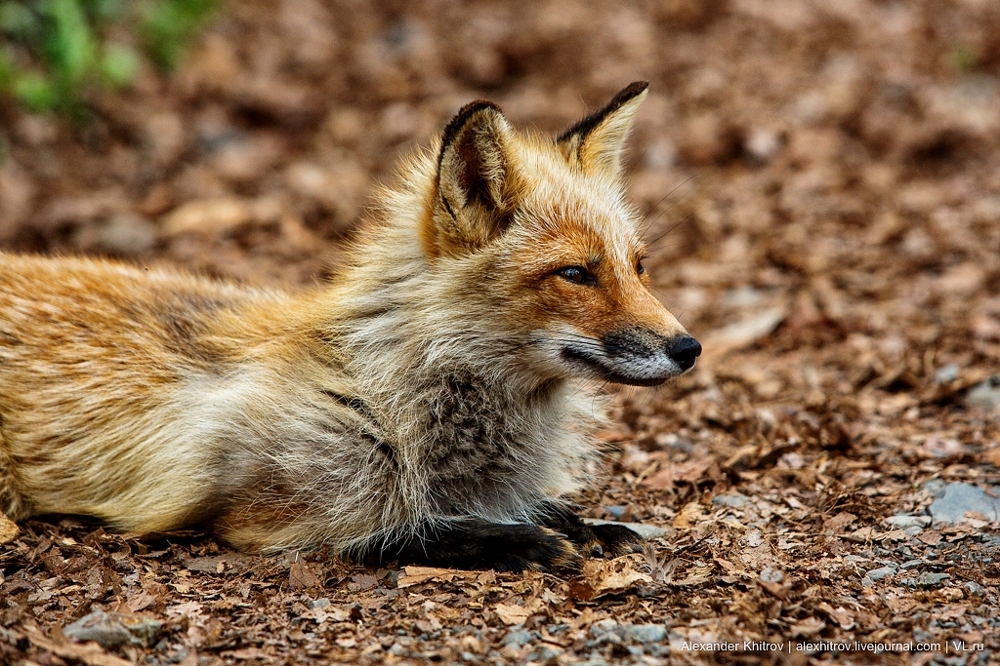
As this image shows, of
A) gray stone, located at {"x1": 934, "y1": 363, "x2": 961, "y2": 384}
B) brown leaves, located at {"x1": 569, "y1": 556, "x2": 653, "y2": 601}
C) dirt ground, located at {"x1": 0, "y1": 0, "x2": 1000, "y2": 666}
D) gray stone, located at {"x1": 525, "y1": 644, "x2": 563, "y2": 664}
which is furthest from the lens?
gray stone, located at {"x1": 934, "y1": 363, "x2": 961, "y2": 384}

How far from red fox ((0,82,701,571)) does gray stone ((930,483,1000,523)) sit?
1.98m

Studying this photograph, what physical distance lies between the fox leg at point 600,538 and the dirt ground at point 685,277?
0.58 ft

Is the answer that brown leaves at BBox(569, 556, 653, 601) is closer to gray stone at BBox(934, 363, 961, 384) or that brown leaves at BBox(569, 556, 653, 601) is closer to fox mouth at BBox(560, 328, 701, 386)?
fox mouth at BBox(560, 328, 701, 386)

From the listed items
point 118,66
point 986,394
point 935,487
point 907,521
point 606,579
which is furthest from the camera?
point 118,66

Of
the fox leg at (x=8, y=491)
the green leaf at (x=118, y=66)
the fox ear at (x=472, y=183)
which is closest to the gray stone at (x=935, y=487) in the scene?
the fox ear at (x=472, y=183)

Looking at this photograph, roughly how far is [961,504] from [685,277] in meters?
5.18

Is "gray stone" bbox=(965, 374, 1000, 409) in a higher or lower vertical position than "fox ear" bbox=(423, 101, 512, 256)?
lower

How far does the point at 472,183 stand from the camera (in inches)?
221

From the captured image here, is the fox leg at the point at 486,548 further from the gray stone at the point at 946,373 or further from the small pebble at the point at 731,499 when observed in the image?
the gray stone at the point at 946,373

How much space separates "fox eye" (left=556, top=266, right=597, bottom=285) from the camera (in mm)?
5473

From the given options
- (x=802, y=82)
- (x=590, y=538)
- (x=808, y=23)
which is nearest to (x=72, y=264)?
(x=590, y=538)

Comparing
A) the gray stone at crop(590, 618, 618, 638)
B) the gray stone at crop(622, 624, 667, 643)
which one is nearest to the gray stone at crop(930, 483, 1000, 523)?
the gray stone at crop(622, 624, 667, 643)

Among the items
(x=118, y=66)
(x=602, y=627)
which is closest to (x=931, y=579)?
(x=602, y=627)

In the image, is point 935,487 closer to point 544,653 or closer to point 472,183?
point 544,653
